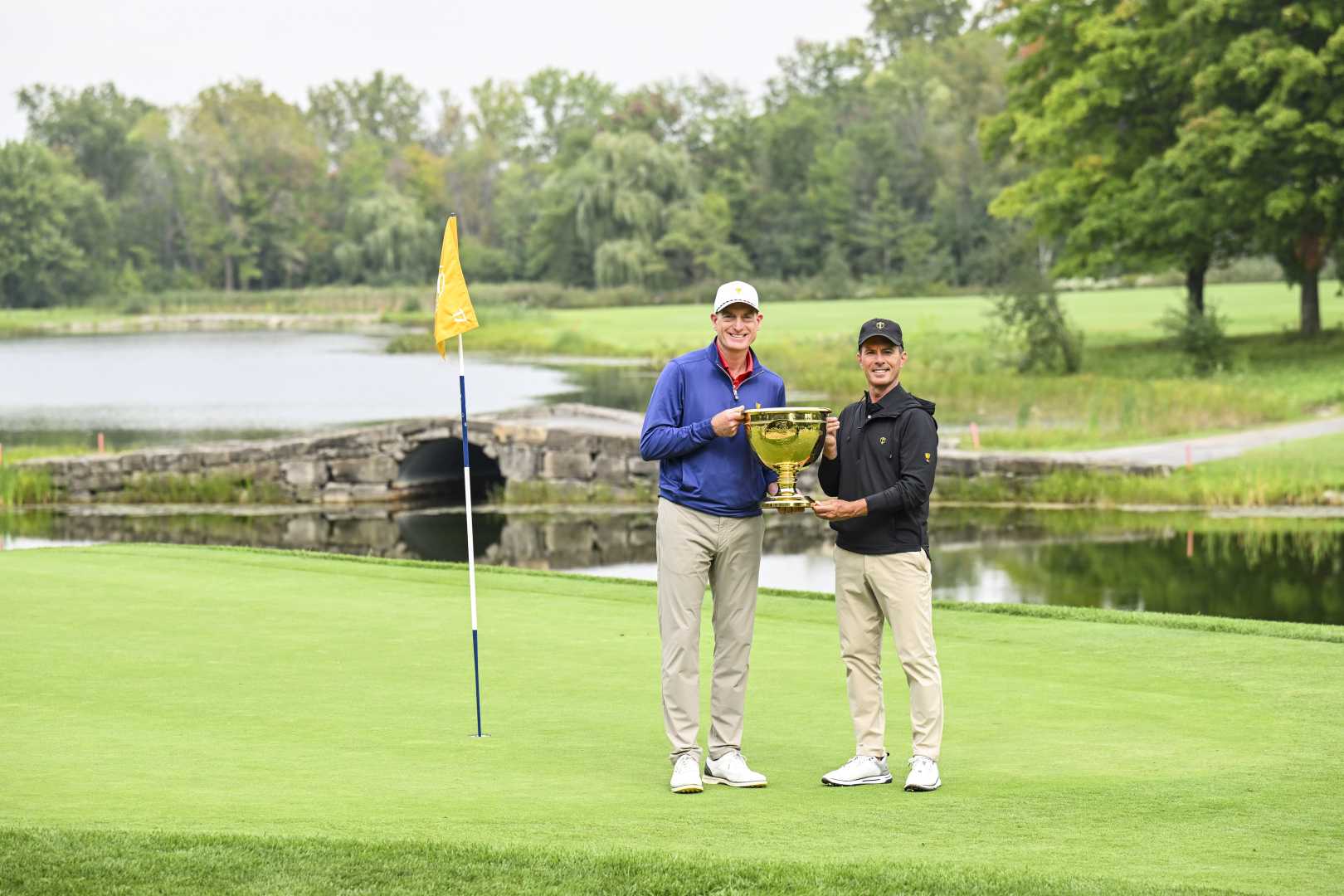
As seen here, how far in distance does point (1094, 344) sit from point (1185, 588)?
33418 millimetres

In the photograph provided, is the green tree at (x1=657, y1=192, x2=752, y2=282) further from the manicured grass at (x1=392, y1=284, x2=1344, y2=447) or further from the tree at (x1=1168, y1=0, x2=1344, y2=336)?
the tree at (x1=1168, y1=0, x2=1344, y2=336)

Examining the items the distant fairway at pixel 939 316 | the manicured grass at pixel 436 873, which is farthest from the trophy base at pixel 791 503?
the distant fairway at pixel 939 316

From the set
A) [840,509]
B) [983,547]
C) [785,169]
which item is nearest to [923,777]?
[840,509]

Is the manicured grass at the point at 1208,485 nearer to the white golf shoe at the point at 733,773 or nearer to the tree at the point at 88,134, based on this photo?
the white golf shoe at the point at 733,773

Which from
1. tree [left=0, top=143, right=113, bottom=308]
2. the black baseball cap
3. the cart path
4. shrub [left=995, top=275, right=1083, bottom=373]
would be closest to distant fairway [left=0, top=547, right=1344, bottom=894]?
the black baseball cap

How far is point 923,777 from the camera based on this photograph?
6.52m

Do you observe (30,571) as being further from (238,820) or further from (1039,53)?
(1039,53)

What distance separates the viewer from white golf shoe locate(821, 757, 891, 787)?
6625 mm

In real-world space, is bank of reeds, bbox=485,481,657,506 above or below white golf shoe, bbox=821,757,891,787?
below

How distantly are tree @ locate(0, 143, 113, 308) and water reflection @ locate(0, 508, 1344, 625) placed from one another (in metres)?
89.7

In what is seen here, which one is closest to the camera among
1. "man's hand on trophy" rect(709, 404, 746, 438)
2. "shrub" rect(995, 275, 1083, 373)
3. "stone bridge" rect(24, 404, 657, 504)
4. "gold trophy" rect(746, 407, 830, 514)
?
"gold trophy" rect(746, 407, 830, 514)

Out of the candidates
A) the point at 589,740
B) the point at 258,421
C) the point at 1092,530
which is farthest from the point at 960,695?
the point at 258,421

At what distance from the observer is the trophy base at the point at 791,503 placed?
6.45 m

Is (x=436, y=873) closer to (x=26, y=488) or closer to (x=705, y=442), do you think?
(x=705, y=442)
